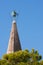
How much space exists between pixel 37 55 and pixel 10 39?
13114mm

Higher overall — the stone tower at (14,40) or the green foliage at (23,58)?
the stone tower at (14,40)

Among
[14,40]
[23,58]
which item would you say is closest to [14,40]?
[14,40]

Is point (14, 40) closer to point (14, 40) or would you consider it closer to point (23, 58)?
point (14, 40)

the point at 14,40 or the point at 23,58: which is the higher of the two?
the point at 14,40

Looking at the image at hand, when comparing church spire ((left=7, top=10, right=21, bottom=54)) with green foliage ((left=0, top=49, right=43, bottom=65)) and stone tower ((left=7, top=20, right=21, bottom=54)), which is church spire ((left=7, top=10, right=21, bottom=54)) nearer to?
stone tower ((left=7, top=20, right=21, bottom=54))

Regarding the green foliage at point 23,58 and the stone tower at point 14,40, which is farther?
the stone tower at point 14,40

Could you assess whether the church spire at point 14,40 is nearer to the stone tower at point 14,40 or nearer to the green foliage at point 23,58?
the stone tower at point 14,40

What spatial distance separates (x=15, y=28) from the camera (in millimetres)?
37125

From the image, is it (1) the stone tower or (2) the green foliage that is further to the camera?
(1) the stone tower

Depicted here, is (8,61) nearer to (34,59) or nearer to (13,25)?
(34,59)

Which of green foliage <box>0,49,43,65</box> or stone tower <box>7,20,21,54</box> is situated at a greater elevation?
stone tower <box>7,20,21,54</box>

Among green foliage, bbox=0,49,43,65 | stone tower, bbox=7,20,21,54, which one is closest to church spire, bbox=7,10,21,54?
stone tower, bbox=7,20,21,54

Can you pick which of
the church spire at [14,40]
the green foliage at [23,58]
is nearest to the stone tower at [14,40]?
the church spire at [14,40]

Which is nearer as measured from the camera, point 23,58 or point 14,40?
point 23,58
